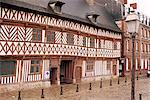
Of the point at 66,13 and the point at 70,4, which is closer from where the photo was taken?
the point at 66,13

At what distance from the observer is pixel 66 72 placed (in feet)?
61.9

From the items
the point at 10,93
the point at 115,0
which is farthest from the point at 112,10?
the point at 10,93

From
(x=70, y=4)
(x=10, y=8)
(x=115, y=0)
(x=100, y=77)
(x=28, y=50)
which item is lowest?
(x=100, y=77)

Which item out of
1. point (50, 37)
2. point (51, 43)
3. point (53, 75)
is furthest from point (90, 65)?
point (50, 37)

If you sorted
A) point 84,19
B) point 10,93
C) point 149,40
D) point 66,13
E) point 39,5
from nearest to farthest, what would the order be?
point 10,93 → point 39,5 → point 66,13 → point 84,19 → point 149,40

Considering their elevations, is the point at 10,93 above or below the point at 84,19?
below

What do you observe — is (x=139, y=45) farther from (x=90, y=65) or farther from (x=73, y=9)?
(x=73, y=9)

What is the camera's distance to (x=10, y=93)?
12586mm

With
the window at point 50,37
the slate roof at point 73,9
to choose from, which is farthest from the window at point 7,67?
the slate roof at point 73,9

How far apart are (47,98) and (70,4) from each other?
11093 mm

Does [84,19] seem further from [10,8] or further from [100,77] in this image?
[10,8]

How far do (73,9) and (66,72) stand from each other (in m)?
5.87

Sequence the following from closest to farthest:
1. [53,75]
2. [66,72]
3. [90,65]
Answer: [53,75] < [66,72] < [90,65]

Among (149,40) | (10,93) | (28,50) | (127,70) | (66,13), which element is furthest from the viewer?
(149,40)
